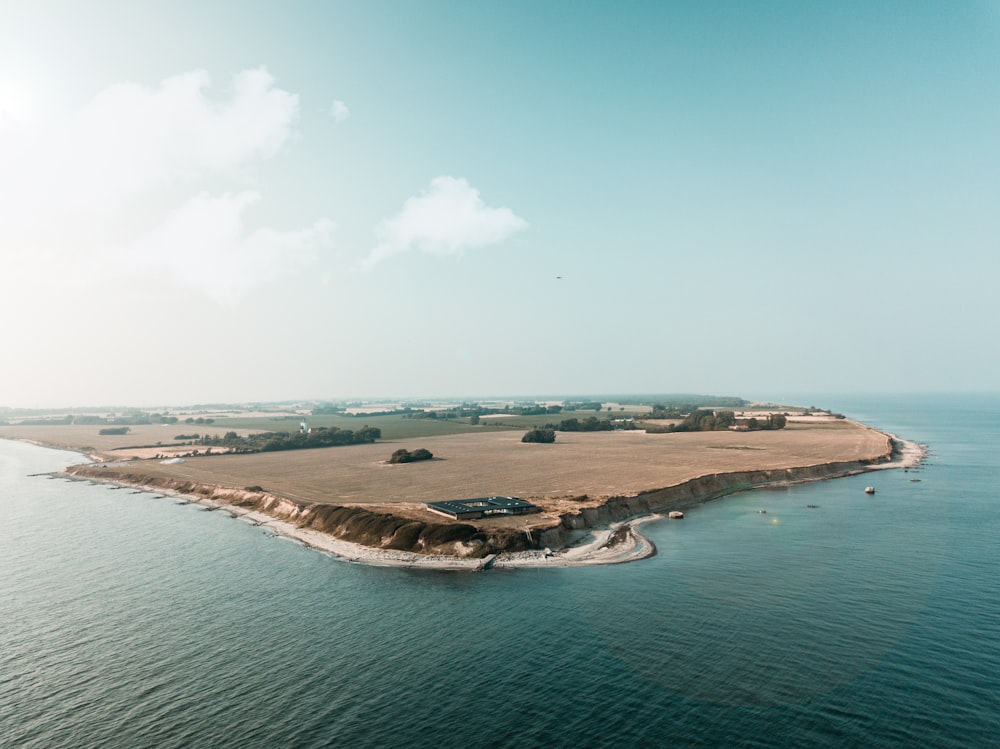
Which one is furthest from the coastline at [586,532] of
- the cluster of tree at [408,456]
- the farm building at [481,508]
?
the cluster of tree at [408,456]

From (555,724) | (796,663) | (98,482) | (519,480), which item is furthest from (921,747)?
(98,482)

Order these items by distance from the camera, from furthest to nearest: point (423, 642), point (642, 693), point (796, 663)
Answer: point (423, 642) < point (796, 663) < point (642, 693)

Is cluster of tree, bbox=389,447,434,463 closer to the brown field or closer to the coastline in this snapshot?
the brown field

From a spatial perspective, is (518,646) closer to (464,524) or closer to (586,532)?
(464,524)

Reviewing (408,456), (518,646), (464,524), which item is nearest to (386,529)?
(464,524)

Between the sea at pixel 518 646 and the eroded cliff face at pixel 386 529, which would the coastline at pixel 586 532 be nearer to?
the eroded cliff face at pixel 386 529

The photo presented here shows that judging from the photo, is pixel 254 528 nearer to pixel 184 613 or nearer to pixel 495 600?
pixel 184 613
